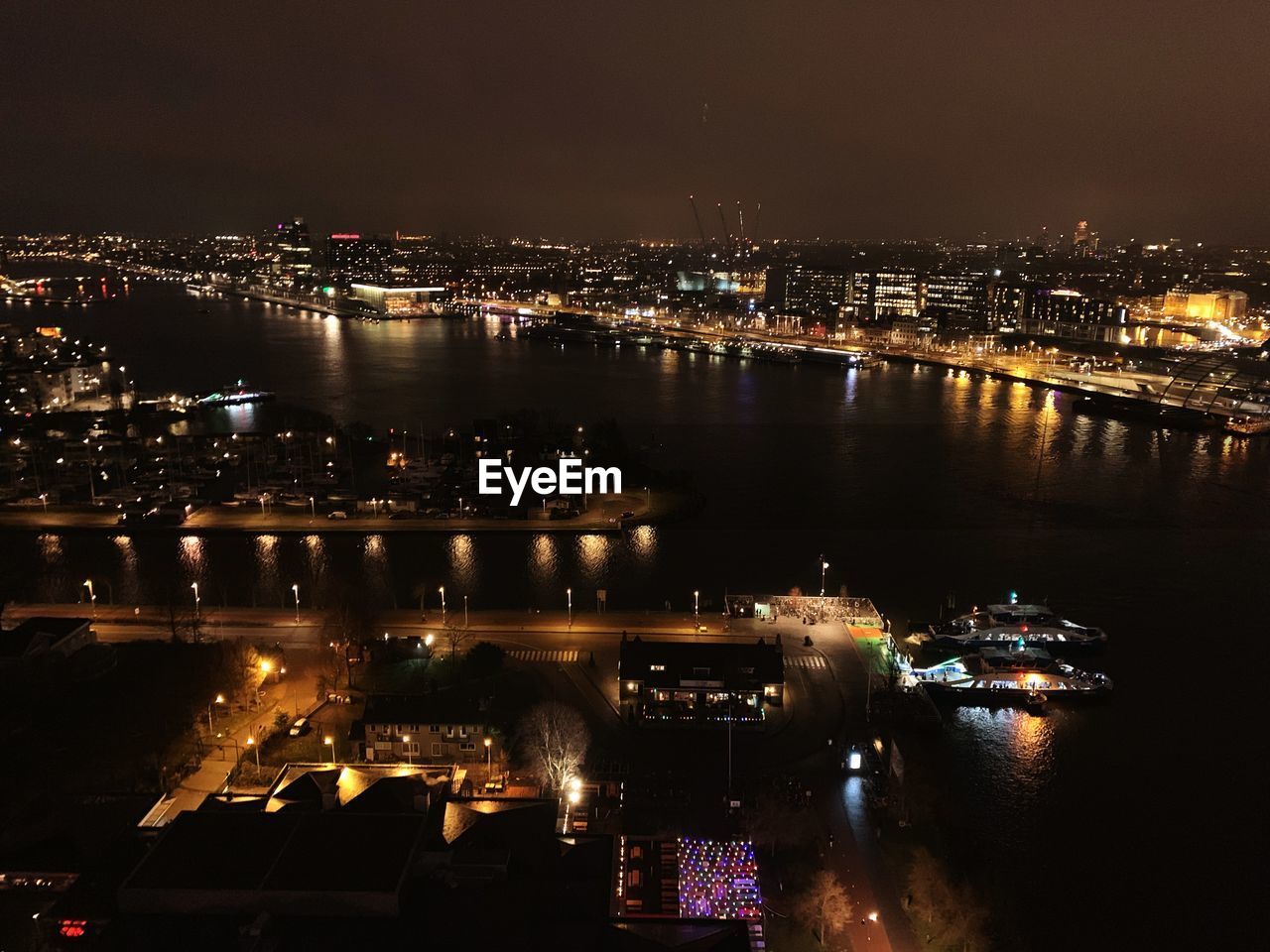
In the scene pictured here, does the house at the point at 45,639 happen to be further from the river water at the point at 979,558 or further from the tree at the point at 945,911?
the tree at the point at 945,911

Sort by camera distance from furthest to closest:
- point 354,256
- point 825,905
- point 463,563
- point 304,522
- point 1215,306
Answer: point 354,256 → point 1215,306 → point 304,522 → point 463,563 → point 825,905

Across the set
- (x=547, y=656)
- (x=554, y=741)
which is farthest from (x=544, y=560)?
(x=554, y=741)

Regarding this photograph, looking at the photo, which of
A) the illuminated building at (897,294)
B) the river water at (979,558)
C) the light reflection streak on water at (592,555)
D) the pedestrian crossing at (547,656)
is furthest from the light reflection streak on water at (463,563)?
the illuminated building at (897,294)

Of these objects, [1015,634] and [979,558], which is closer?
[1015,634]

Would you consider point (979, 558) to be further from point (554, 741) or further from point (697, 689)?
point (554, 741)

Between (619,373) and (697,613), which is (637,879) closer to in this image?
(697,613)

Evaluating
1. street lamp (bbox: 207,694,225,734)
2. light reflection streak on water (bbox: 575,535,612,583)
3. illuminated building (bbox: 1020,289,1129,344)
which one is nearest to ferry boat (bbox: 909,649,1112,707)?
light reflection streak on water (bbox: 575,535,612,583)
